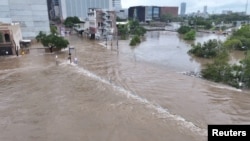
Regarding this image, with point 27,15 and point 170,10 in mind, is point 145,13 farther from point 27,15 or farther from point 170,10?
point 27,15

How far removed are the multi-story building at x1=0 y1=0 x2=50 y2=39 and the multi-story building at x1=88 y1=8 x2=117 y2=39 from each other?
1096cm

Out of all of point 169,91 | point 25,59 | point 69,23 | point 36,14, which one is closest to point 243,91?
point 169,91

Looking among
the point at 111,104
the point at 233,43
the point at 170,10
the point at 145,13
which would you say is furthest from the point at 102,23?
the point at 170,10

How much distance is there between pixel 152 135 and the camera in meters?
11.3

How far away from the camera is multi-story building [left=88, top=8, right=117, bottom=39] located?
55.4 meters

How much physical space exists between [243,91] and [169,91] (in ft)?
19.1

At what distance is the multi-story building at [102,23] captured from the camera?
55.4 m

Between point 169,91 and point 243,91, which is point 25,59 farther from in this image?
point 243,91

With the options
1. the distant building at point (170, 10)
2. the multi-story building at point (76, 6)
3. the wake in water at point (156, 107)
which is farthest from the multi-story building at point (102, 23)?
the distant building at point (170, 10)

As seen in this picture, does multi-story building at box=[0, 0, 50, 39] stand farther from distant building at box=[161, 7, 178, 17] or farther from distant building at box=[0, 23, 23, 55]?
distant building at box=[161, 7, 178, 17]

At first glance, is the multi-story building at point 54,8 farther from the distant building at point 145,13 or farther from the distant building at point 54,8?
the distant building at point 145,13

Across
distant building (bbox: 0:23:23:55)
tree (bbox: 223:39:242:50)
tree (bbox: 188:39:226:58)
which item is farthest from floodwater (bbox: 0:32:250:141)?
tree (bbox: 223:39:242:50)

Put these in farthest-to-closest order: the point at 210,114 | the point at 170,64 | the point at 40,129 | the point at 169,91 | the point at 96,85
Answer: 1. the point at 170,64
2. the point at 96,85
3. the point at 169,91
4. the point at 210,114
5. the point at 40,129

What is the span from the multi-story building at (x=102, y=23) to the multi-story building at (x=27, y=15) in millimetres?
10960
